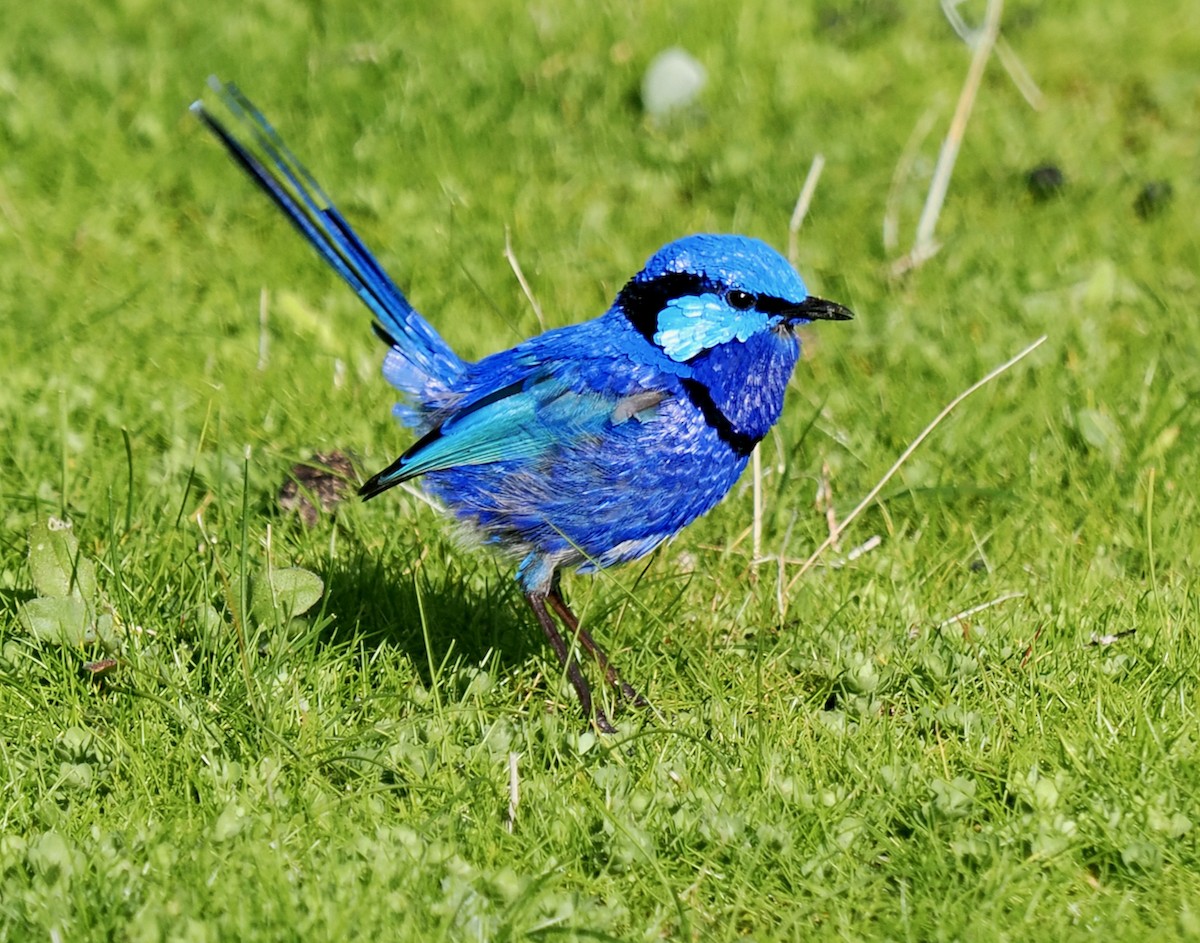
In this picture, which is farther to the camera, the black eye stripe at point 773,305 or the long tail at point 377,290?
the long tail at point 377,290

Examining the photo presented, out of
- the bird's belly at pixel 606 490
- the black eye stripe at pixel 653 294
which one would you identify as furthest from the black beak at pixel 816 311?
the bird's belly at pixel 606 490

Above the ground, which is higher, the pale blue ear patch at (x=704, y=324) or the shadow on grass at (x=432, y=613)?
the pale blue ear patch at (x=704, y=324)

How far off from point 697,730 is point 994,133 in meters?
4.00

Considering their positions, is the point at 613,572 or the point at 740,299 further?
the point at 613,572

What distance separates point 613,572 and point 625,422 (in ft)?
2.29

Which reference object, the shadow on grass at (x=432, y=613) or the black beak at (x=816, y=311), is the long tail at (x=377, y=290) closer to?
the shadow on grass at (x=432, y=613)

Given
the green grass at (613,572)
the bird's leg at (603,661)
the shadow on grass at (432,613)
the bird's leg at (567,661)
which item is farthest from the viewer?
the shadow on grass at (432,613)

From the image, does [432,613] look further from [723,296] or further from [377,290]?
[723,296]

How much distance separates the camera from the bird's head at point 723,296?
12.1 feet

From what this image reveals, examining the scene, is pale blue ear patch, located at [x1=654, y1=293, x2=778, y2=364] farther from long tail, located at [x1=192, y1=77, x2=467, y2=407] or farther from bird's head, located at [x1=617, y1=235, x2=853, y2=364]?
long tail, located at [x1=192, y1=77, x2=467, y2=407]

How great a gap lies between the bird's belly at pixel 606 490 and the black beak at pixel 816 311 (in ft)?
1.11

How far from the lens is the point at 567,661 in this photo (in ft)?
12.1

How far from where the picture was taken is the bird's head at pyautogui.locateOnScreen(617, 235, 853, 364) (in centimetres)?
370

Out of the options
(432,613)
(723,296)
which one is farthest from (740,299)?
(432,613)
